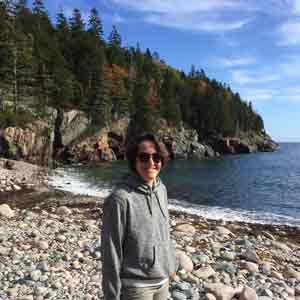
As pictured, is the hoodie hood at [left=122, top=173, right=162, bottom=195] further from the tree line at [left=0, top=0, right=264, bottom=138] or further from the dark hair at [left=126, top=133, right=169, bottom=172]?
the tree line at [left=0, top=0, right=264, bottom=138]

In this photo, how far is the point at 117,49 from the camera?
8294 cm

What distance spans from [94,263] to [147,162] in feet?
17.5

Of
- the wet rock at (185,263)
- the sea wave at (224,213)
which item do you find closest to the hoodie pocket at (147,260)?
the wet rock at (185,263)

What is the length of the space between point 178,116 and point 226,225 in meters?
65.3

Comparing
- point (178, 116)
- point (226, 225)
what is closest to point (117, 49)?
point (178, 116)

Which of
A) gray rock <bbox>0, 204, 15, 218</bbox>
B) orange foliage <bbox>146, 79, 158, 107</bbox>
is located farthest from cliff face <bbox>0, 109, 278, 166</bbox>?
gray rock <bbox>0, 204, 15, 218</bbox>

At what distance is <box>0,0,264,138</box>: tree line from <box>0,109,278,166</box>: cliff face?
1953mm

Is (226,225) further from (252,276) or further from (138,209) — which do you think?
(138,209)

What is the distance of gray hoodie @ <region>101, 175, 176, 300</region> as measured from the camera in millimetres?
2953

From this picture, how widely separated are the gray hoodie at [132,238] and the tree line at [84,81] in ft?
133

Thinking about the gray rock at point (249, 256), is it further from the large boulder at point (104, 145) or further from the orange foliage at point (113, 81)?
the orange foliage at point (113, 81)

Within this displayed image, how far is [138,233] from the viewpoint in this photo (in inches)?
120

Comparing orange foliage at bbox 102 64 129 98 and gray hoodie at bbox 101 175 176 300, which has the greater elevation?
orange foliage at bbox 102 64 129 98

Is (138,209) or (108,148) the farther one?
(108,148)
